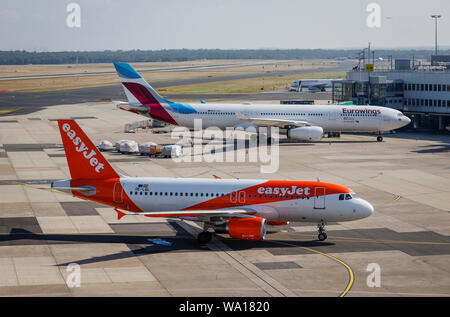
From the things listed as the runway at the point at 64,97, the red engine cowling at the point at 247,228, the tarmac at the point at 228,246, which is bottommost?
the tarmac at the point at 228,246

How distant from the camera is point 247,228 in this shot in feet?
138

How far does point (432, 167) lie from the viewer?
73188 mm

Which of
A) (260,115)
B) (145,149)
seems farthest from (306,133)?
(145,149)

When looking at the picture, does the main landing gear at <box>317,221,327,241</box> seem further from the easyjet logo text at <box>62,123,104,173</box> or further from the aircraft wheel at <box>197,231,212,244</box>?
the easyjet logo text at <box>62,123,104,173</box>

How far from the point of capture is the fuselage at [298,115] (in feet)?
304

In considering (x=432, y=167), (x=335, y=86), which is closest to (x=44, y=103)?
(x=335, y=86)

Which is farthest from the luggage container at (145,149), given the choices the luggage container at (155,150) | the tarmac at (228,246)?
the tarmac at (228,246)

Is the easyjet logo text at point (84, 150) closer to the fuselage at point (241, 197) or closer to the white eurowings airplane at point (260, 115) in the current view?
the fuselage at point (241, 197)

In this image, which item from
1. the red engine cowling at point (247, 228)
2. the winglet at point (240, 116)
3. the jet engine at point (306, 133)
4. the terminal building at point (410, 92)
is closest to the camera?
the red engine cowling at point (247, 228)

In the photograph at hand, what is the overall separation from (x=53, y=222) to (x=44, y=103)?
115294 mm

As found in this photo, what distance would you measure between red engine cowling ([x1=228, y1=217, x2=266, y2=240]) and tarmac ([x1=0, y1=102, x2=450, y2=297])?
0.96 m

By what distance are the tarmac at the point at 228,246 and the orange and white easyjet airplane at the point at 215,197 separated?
1.73 meters

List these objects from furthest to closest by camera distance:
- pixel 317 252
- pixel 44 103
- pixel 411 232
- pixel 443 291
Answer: pixel 44 103 → pixel 411 232 → pixel 317 252 → pixel 443 291
